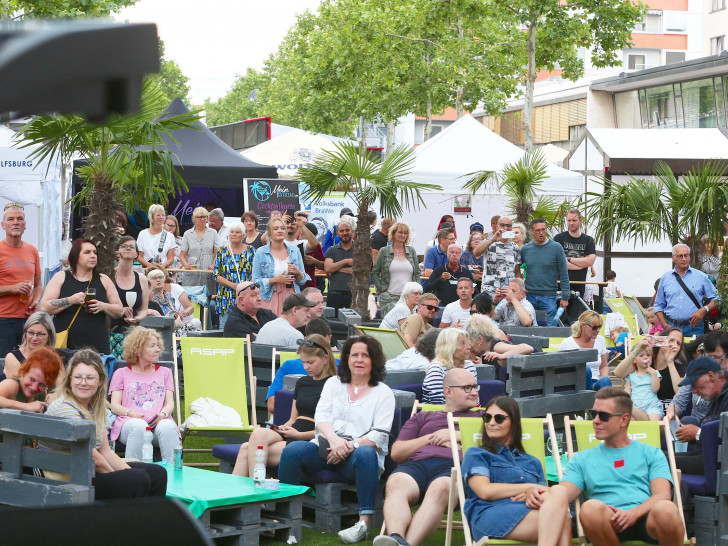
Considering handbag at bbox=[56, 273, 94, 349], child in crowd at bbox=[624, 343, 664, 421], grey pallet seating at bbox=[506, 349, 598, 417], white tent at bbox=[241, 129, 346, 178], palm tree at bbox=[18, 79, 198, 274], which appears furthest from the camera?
white tent at bbox=[241, 129, 346, 178]

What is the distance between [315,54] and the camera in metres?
42.6

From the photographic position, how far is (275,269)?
452 inches

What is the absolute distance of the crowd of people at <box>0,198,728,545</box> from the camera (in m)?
5.96

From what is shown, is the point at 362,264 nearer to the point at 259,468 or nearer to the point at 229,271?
the point at 229,271

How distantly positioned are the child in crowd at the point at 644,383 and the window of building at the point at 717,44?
5193cm

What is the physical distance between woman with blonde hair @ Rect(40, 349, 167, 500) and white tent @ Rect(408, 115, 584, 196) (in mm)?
12296

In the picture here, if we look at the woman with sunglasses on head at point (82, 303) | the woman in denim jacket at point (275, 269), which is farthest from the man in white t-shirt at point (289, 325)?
the woman in denim jacket at point (275, 269)

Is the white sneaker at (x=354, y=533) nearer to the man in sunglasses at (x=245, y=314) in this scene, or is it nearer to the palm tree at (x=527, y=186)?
the man in sunglasses at (x=245, y=314)

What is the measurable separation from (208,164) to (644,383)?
11646 millimetres

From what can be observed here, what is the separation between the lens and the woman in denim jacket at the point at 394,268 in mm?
12602

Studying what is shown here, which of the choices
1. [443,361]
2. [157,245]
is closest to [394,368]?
[443,361]

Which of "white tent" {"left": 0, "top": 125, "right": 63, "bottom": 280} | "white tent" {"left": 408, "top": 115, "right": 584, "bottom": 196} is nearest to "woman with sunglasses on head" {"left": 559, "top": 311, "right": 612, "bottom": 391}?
"white tent" {"left": 0, "top": 125, "right": 63, "bottom": 280}

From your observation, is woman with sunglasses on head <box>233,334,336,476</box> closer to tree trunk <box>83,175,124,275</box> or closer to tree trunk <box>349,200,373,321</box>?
tree trunk <box>83,175,124,275</box>

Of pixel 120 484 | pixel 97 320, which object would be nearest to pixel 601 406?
pixel 120 484
